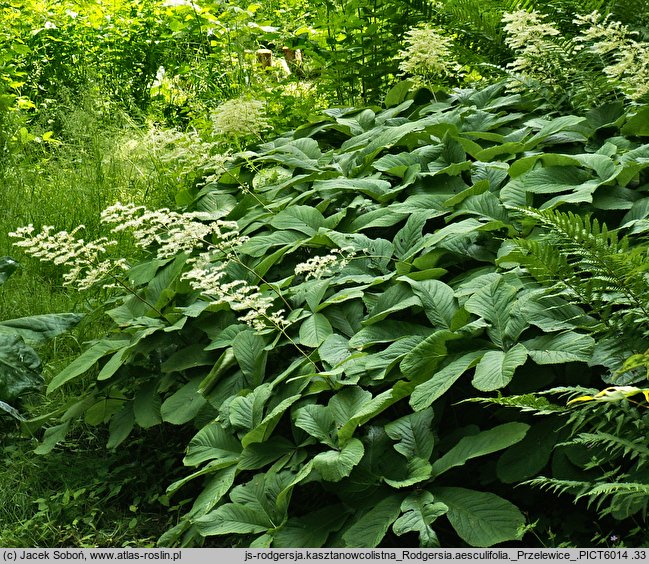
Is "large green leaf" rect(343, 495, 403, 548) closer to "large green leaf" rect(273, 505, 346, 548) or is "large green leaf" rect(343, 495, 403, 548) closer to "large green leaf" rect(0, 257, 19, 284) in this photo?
"large green leaf" rect(273, 505, 346, 548)

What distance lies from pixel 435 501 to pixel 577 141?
5.15ft

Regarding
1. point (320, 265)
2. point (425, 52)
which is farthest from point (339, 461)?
point (425, 52)

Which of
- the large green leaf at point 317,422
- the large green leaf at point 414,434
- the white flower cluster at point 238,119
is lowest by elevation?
the large green leaf at point 317,422

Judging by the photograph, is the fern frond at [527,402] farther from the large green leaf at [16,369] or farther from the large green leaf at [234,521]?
the large green leaf at [16,369]

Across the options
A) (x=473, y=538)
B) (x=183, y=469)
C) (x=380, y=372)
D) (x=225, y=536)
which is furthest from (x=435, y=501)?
(x=183, y=469)

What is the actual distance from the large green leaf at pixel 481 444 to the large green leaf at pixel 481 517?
0.23 ft

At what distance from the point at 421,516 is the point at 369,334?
57 cm

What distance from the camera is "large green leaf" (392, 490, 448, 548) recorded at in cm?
173

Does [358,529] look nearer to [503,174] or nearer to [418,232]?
[418,232]

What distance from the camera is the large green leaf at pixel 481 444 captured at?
1832 mm

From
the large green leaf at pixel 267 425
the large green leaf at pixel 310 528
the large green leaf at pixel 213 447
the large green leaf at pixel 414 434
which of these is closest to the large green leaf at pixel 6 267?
the large green leaf at pixel 213 447

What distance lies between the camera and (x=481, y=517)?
5.92ft

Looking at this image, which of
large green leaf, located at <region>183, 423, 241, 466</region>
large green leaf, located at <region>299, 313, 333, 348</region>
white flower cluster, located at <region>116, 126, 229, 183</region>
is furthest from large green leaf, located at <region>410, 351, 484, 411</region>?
white flower cluster, located at <region>116, 126, 229, 183</region>

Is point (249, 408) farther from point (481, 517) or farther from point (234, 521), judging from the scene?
point (481, 517)
